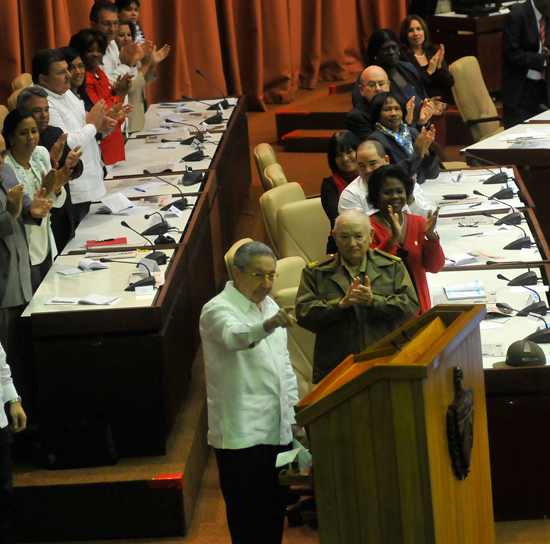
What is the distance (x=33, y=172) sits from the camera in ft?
13.1

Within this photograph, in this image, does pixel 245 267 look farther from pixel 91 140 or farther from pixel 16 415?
pixel 91 140

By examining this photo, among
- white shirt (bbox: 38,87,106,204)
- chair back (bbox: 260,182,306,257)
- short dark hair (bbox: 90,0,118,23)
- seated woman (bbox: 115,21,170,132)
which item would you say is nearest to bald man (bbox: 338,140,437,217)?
chair back (bbox: 260,182,306,257)

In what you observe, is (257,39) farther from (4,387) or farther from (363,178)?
(4,387)

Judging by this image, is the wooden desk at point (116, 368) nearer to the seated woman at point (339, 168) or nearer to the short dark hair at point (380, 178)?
the short dark hair at point (380, 178)

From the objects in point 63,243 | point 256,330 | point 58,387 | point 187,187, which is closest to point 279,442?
point 256,330

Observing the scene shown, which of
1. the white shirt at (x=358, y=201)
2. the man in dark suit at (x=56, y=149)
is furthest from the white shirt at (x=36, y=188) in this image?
the white shirt at (x=358, y=201)

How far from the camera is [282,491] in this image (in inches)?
114

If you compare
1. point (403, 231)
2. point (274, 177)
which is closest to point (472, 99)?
point (274, 177)

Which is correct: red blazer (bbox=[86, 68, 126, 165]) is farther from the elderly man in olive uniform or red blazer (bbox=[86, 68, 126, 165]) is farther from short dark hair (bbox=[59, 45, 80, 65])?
the elderly man in olive uniform

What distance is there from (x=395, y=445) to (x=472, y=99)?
5588mm

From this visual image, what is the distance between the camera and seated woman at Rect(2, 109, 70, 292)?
3811 mm

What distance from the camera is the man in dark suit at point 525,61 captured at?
6.96 metres

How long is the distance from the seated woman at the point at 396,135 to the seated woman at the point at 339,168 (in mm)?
139

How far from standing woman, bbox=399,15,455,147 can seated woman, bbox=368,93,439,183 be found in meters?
1.81
